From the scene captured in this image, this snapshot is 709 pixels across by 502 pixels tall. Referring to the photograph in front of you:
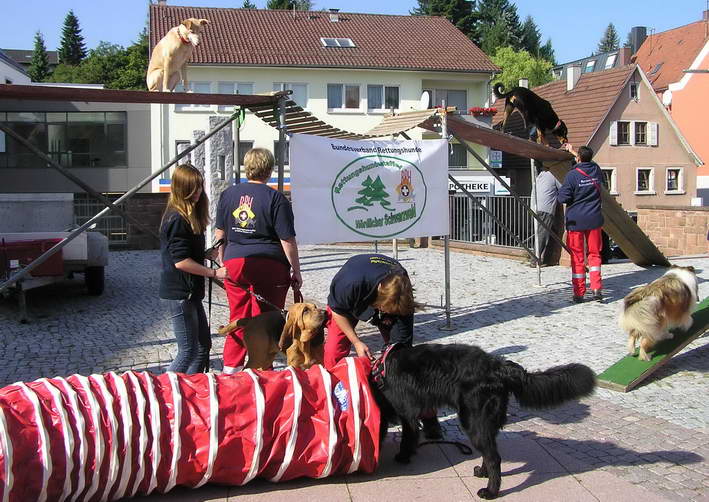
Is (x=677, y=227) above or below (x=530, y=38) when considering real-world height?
below

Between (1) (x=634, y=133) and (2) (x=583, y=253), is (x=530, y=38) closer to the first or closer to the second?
(1) (x=634, y=133)

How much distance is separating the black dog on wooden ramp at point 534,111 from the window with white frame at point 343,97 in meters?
30.5

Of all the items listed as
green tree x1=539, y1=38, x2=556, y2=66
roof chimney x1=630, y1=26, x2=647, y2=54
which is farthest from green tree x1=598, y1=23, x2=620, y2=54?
roof chimney x1=630, y1=26, x2=647, y2=54

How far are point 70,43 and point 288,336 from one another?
4404 inches

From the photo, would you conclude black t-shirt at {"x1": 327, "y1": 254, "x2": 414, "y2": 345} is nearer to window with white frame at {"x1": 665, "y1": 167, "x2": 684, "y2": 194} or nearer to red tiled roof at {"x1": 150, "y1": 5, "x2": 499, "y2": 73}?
red tiled roof at {"x1": 150, "y1": 5, "x2": 499, "y2": 73}

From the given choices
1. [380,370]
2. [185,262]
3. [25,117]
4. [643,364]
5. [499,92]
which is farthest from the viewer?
[25,117]

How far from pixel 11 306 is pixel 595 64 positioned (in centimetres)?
6642

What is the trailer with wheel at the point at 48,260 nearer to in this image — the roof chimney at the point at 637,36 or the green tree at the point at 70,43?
the roof chimney at the point at 637,36

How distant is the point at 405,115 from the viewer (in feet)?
30.9

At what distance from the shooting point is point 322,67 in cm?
4178

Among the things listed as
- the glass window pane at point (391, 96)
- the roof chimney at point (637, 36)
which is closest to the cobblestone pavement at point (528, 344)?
the glass window pane at point (391, 96)

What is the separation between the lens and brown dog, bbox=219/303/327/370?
18.5ft

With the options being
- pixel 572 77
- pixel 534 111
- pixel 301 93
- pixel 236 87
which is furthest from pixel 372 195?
pixel 572 77

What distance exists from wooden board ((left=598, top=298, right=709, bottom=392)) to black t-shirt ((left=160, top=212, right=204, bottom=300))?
359 cm
